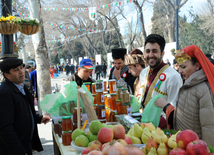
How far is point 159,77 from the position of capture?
292cm

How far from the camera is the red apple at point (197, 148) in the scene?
1280 millimetres

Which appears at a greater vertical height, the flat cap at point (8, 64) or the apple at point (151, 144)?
the flat cap at point (8, 64)

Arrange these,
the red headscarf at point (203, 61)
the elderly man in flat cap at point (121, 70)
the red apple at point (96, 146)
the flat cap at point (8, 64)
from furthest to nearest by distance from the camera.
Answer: the elderly man in flat cap at point (121, 70) < the flat cap at point (8, 64) < the red headscarf at point (203, 61) < the red apple at point (96, 146)

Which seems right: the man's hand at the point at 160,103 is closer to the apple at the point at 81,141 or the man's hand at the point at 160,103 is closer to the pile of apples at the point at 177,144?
the pile of apples at the point at 177,144

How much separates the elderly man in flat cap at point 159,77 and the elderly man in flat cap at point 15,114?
5.78 ft

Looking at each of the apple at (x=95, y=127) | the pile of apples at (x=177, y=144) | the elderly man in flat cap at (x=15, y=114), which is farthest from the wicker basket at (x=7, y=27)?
the pile of apples at (x=177, y=144)

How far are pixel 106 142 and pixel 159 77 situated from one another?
1.59 meters

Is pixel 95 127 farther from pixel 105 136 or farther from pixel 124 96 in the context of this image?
pixel 124 96

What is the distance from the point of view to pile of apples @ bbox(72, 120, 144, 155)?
1242 millimetres

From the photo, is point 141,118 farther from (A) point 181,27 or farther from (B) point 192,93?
(A) point 181,27

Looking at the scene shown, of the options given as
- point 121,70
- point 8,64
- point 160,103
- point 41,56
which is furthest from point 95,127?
point 41,56

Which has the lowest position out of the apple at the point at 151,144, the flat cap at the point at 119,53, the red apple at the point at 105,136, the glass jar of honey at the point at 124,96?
the apple at the point at 151,144

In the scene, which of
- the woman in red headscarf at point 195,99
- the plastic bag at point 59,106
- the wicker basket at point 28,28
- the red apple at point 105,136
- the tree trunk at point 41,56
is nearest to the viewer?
the red apple at point 105,136

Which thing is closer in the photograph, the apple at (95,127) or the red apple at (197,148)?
the red apple at (197,148)
